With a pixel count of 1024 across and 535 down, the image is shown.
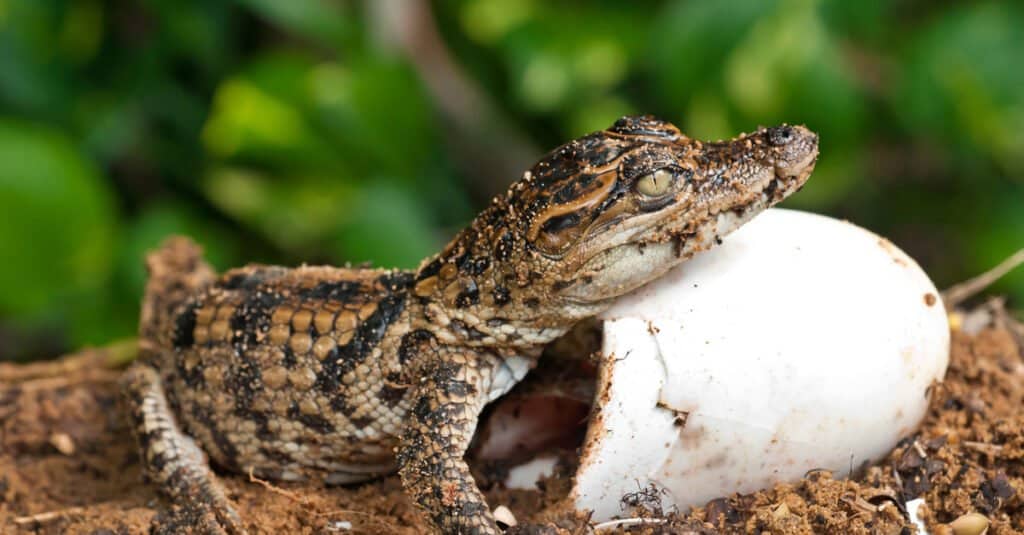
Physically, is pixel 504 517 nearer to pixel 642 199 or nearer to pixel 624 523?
pixel 624 523

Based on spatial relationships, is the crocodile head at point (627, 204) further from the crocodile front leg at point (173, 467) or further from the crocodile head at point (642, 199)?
the crocodile front leg at point (173, 467)

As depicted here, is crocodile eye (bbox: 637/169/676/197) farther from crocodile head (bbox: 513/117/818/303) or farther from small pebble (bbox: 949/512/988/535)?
small pebble (bbox: 949/512/988/535)

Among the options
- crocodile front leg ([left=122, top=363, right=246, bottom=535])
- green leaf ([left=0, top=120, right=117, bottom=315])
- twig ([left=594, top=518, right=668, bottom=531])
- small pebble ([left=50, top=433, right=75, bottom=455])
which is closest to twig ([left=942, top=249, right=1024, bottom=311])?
twig ([left=594, top=518, right=668, bottom=531])

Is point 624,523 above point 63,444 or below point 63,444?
below

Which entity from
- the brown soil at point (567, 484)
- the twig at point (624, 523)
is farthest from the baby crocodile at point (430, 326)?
the twig at point (624, 523)

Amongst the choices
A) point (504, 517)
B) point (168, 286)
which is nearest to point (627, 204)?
point (504, 517)

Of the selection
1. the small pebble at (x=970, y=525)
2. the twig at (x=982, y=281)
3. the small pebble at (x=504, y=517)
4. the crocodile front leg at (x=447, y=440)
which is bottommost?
the small pebble at (x=970, y=525)
